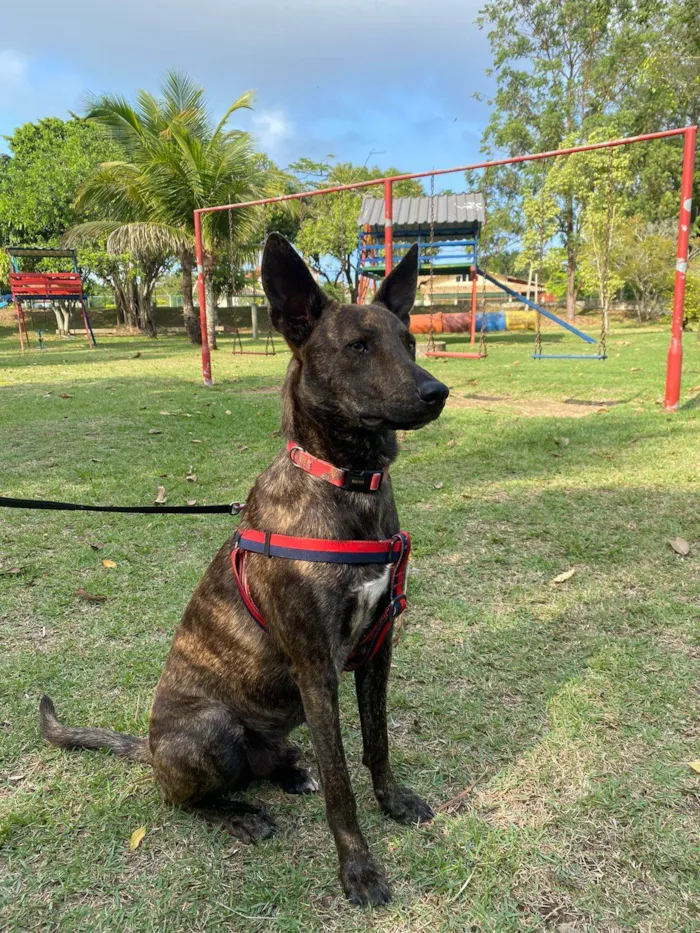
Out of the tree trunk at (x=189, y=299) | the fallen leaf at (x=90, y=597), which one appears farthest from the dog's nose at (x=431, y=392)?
the tree trunk at (x=189, y=299)

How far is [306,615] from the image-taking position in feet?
6.04

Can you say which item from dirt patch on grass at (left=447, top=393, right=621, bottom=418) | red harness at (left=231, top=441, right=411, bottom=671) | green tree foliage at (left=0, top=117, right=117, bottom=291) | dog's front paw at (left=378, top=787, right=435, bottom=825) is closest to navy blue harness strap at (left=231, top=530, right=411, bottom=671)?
red harness at (left=231, top=441, right=411, bottom=671)

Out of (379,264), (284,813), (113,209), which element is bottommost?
(284,813)

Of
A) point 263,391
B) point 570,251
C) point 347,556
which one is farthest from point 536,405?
point 570,251

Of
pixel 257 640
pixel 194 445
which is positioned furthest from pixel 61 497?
pixel 257 640

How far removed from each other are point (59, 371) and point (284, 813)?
46.8 feet

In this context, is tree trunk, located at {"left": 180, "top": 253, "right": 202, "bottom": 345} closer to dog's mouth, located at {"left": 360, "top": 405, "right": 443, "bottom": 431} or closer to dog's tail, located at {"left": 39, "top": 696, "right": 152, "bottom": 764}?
dog's tail, located at {"left": 39, "top": 696, "right": 152, "bottom": 764}

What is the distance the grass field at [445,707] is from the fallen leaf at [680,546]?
4 centimetres

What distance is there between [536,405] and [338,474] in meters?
8.13

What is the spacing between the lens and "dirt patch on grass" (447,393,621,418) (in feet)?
28.6

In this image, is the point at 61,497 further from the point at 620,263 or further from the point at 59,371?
the point at 620,263

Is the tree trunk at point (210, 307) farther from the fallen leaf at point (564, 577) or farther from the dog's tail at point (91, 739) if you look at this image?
the dog's tail at point (91, 739)

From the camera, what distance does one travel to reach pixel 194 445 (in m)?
7.00

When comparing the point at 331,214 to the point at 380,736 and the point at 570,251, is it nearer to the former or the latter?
the point at 570,251
